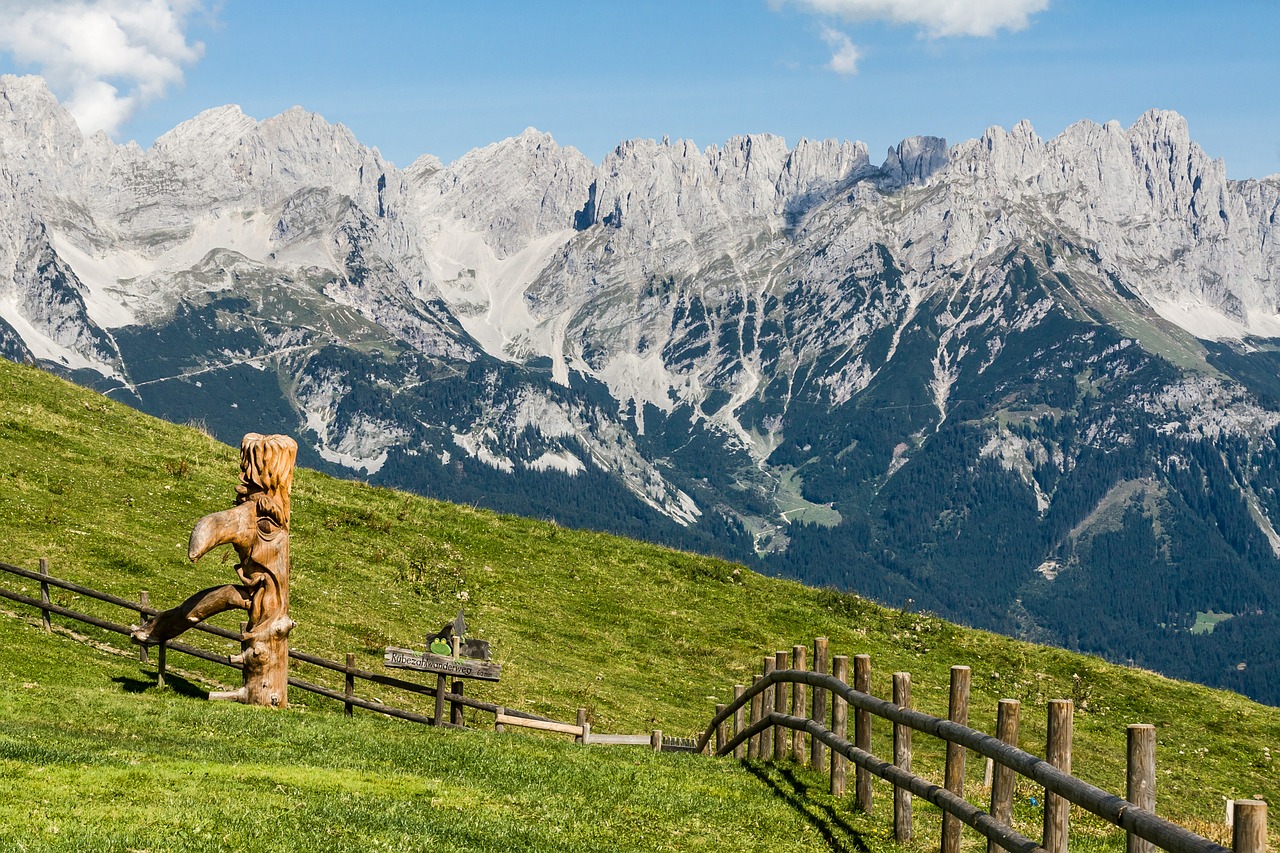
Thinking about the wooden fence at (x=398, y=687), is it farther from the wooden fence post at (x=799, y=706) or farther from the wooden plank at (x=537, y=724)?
the wooden fence post at (x=799, y=706)

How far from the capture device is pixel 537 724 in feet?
97.8

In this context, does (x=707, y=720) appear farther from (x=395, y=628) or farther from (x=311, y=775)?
(x=311, y=775)

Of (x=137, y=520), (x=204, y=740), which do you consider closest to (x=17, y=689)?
(x=204, y=740)

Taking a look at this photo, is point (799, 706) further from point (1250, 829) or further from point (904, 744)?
point (1250, 829)


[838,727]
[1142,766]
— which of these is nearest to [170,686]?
[838,727]

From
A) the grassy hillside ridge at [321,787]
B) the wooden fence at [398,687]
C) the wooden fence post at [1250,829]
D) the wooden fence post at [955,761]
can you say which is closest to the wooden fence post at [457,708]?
the wooden fence at [398,687]

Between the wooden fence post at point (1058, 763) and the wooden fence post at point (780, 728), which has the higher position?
the wooden fence post at point (1058, 763)

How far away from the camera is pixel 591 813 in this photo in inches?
764

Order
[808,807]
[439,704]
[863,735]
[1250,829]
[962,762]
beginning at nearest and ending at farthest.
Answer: [1250,829] → [962,762] → [863,735] → [808,807] → [439,704]

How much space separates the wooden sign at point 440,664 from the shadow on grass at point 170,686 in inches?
175

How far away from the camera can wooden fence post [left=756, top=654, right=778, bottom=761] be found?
27547 mm

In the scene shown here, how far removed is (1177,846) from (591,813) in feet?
31.4

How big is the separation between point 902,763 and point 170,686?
17882mm

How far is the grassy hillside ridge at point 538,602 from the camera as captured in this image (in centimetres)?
3984
